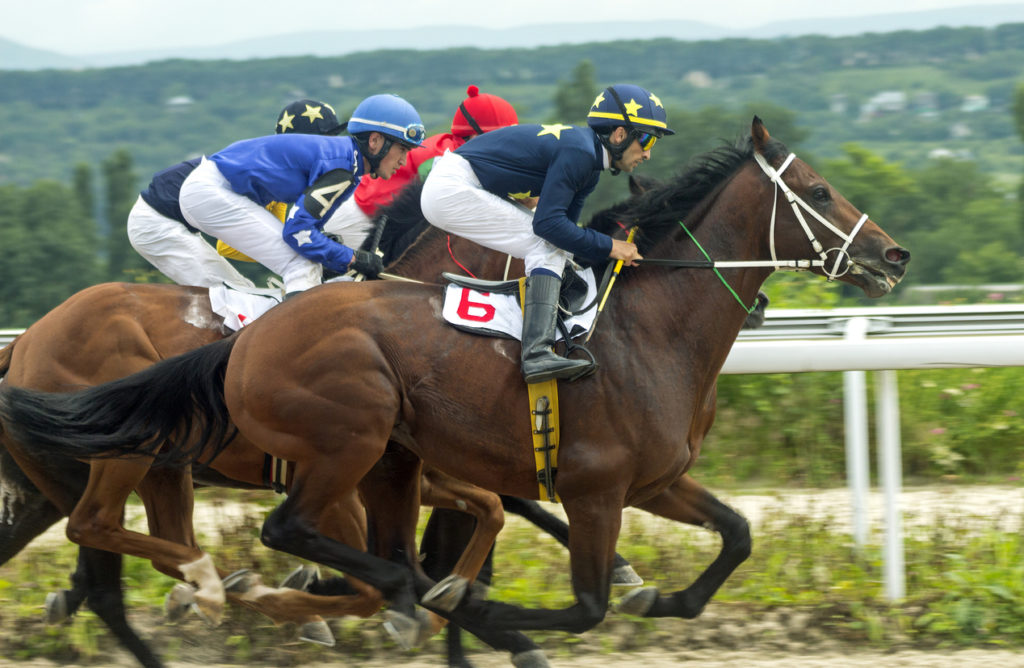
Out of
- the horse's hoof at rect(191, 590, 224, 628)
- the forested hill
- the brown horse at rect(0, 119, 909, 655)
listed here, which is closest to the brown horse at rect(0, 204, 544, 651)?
the horse's hoof at rect(191, 590, 224, 628)

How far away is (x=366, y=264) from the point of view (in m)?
4.38

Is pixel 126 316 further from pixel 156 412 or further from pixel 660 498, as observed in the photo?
pixel 660 498

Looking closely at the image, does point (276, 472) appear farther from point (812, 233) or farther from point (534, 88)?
point (534, 88)

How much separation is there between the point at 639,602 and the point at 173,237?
238 cm

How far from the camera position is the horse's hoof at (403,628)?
378 cm

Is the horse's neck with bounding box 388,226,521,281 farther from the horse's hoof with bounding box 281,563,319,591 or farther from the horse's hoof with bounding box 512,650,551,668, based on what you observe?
the horse's hoof with bounding box 512,650,551,668

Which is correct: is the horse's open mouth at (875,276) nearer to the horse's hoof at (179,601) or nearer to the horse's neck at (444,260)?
the horse's neck at (444,260)

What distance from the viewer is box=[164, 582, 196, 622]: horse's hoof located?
12.9 feet

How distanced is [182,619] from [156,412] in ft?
2.55

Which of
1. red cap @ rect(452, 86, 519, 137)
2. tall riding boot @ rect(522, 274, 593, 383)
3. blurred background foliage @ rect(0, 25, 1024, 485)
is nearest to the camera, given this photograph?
tall riding boot @ rect(522, 274, 593, 383)

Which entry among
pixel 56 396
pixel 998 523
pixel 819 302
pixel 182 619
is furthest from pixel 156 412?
pixel 819 302

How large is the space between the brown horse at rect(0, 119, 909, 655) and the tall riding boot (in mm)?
92

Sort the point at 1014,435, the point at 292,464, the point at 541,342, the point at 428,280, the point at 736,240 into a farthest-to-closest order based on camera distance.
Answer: the point at 1014,435 < the point at 428,280 < the point at 292,464 < the point at 736,240 < the point at 541,342

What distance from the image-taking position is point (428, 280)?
443cm
